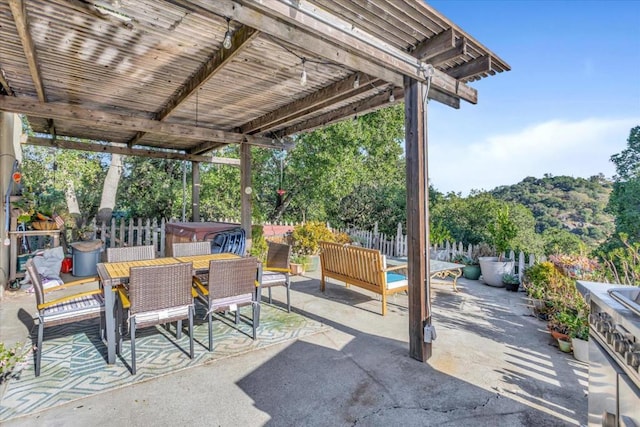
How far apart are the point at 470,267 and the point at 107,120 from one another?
7257 millimetres

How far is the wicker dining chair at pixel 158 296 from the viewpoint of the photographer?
2.76 meters

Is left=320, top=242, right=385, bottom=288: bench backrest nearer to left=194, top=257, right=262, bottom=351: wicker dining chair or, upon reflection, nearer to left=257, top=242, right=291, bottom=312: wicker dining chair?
left=257, top=242, right=291, bottom=312: wicker dining chair

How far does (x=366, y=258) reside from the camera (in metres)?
4.59

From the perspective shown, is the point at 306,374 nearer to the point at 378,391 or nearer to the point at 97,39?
the point at 378,391

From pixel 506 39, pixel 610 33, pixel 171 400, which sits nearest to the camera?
pixel 171 400

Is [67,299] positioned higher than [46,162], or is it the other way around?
[46,162]

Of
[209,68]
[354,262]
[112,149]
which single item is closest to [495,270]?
[354,262]

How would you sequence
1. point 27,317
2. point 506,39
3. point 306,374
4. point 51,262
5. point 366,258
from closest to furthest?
point 306,374 → point 27,317 → point 366,258 → point 51,262 → point 506,39

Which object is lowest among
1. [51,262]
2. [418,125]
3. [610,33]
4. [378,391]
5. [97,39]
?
[378,391]

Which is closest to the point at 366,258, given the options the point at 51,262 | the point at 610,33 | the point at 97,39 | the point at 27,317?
the point at 97,39

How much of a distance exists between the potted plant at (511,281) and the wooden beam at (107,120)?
5678 millimetres

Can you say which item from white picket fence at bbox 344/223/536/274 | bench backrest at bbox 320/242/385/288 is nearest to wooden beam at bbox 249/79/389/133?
bench backrest at bbox 320/242/385/288

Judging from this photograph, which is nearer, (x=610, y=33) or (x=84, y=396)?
(x=84, y=396)

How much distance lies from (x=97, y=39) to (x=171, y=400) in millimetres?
3325
